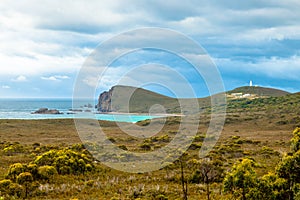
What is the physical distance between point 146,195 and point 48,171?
6.65m

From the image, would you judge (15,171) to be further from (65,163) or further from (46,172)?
(65,163)

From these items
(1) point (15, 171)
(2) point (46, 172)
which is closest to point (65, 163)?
(2) point (46, 172)

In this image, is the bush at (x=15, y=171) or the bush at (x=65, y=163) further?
the bush at (x=65, y=163)

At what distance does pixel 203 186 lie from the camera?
1652 centimetres

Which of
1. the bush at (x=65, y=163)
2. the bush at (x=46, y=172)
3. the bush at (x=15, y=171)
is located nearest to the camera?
the bush at (x=15, y=171)

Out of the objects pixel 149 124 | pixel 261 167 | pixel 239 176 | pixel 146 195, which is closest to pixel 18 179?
pixel 146 195

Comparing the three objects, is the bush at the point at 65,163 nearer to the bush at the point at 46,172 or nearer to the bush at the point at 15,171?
the bush at the point at 46,172

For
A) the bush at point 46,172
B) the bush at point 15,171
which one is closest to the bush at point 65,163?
the bush at point 46,172

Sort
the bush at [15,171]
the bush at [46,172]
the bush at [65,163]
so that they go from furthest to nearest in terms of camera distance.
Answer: the bush at [65,163] → the bush at [46,172] → the bush at [15,171]

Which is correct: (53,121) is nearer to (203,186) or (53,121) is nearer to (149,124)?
(149,124)

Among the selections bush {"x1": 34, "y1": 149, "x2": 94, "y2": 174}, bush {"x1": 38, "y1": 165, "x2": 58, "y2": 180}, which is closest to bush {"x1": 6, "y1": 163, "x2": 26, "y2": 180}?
bush {"x1": 38, "y1": 165, "x2": 58, "y2": 180}

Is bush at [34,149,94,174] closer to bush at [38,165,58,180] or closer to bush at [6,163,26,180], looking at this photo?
bush at [38,165,58,180]

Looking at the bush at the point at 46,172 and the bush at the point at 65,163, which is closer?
the bush at the point at 46,172

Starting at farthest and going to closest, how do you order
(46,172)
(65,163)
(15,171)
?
(65,163)
(46,172)
(15,171)
